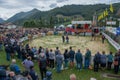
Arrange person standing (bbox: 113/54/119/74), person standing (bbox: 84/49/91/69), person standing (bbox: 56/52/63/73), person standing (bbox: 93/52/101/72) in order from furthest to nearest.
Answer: person standing (bbox: 84/49/91/69)
person standing (bbox: 93/52/101/72)
person standing (bbox: 56/52/63/73)
person standing (bbox: 113/54/119/74)

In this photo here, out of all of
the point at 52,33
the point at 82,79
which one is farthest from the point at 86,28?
the point at 82,79

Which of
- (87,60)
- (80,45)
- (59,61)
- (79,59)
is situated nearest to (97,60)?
(87,60)

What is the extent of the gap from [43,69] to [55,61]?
12.7 ft

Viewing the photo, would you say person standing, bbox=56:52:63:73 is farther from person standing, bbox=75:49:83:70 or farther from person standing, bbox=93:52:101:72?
person standing, bbox=93:52:101:72

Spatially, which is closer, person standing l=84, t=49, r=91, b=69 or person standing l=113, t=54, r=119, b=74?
person standing l=113, t=54, r=119, b=74

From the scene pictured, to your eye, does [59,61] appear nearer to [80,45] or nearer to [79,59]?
[79,59]

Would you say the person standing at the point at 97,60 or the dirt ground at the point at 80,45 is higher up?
the person standing at the point at 97,60

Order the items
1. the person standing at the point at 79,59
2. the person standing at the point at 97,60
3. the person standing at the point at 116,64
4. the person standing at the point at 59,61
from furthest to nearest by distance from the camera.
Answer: the person standing at the point at 79,59 < the person standing at the point at 97,60 < the person standing at the point at 59,61 < the person standing at the point at 116,64

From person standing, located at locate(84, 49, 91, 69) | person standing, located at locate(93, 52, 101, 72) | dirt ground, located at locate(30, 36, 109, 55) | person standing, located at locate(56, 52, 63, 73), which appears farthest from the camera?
dirt ground, located at locate(30, 36, 109, 55)

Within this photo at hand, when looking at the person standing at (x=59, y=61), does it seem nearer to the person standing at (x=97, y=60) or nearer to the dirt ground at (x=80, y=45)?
the person standing at (x=97, y=60)

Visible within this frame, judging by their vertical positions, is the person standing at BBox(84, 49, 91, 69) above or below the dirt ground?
above

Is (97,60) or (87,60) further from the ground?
(97,60)

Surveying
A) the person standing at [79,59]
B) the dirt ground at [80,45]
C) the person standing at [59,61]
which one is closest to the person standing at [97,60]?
the person standing at [79,59]

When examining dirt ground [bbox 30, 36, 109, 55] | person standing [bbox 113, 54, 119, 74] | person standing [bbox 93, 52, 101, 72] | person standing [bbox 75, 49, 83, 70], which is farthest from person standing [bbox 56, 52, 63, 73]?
dirt ground [bbox 30, 36, 109, 55]
